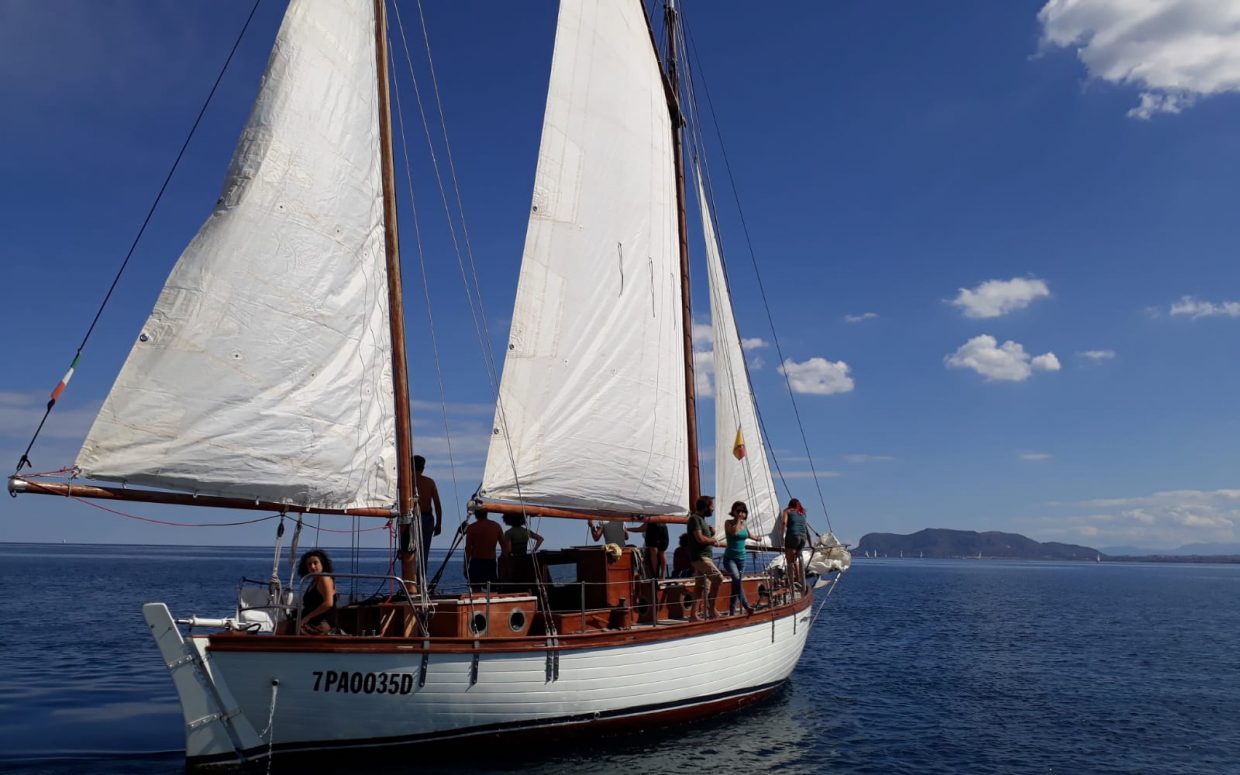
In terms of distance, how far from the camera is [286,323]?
13.2m

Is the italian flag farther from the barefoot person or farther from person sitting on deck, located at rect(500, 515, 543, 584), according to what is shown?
the barefoot person

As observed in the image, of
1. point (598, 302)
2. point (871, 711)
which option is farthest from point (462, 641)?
point (871, 711)

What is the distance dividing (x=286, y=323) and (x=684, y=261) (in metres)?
11.8

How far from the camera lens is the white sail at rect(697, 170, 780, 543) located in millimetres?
23406

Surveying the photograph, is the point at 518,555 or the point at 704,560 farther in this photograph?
the point at 704,560

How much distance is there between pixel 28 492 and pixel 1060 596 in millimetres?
83777

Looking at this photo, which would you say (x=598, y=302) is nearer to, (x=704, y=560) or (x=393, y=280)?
(x=393, y=280)

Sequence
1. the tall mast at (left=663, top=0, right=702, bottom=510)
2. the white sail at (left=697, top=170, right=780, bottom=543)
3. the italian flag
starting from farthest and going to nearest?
the white sail at (left=697, top=170, right=780, bottom=543)
the tall mast at (left=663, top=0, right=702, bottom=510)
the italian flag

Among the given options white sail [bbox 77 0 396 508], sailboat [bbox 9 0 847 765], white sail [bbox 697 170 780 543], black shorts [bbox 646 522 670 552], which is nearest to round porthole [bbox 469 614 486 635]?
sailboat [bbox 9 0 847 765]

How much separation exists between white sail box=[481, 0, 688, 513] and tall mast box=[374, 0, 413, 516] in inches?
110

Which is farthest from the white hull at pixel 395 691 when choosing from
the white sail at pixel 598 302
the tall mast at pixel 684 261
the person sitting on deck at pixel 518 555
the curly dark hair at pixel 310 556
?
the tall mast at pixel 684 261

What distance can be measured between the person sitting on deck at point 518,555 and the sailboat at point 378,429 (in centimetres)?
45

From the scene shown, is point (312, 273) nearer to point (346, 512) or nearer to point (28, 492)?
point (346, 512)

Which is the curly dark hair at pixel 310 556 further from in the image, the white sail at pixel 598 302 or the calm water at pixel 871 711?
the white sail at pixel 598 302
